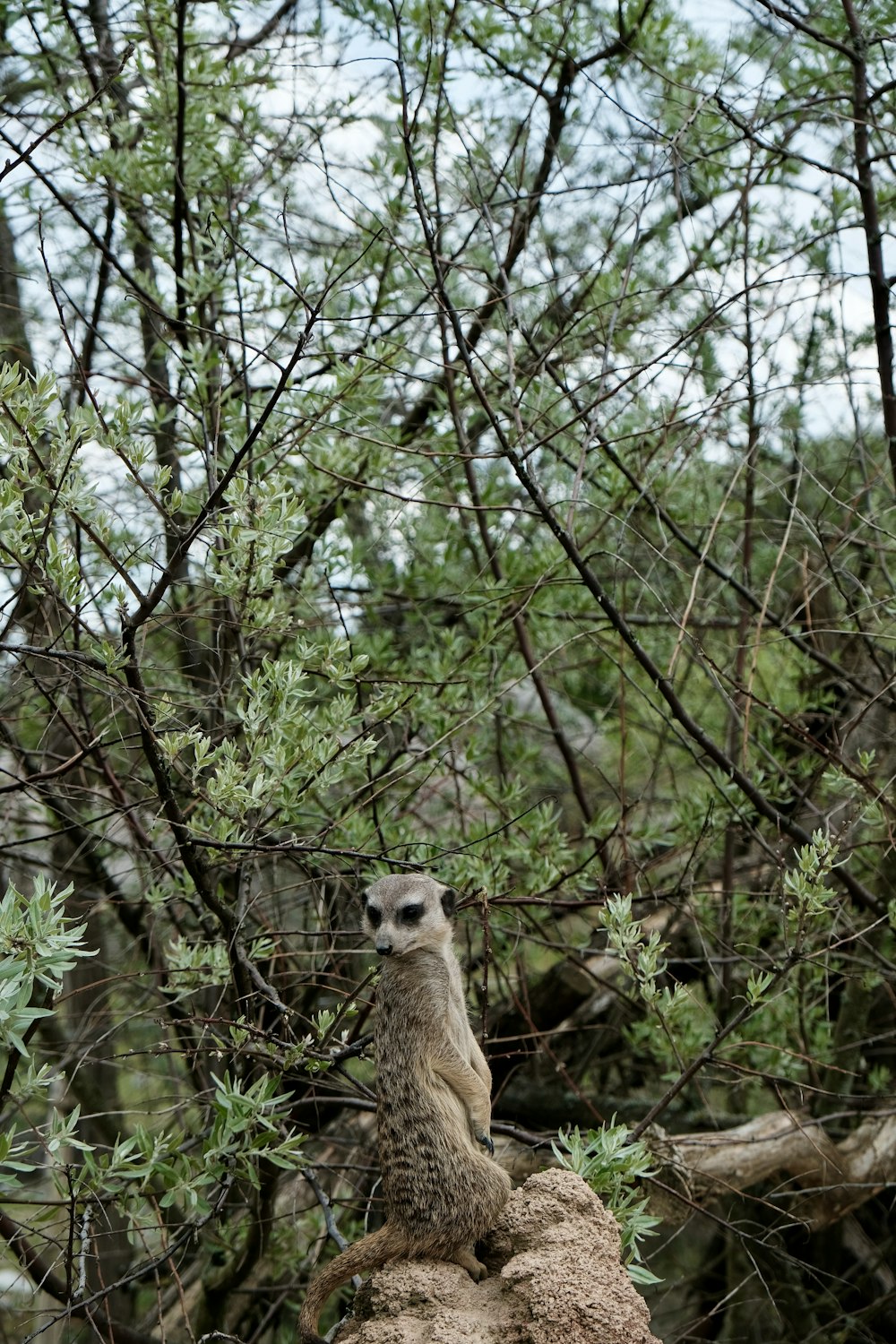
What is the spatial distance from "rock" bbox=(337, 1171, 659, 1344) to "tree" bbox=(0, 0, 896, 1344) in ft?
1.47

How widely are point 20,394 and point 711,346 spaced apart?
3.03 m

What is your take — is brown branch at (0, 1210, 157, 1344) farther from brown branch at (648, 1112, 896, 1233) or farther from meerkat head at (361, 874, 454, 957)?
A: brown branch at (648, 1112, 896, 1233)

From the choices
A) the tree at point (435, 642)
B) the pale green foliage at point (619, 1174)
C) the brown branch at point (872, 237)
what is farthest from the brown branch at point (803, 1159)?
the brown branch at point (872, 237)

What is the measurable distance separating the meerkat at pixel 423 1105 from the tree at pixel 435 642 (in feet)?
0.45

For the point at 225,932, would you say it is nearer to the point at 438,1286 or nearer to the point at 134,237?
the point at 438,1286

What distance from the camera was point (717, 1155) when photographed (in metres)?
3.77

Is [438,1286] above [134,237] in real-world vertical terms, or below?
below

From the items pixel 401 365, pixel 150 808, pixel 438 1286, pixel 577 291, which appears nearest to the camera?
pixel 438 1286

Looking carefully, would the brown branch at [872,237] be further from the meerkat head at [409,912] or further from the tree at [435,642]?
the meerkat head at [409,912]

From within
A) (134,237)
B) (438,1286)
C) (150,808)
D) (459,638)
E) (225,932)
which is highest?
(134,237)

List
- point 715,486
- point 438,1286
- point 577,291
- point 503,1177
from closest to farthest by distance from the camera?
1. point 438,1286
2. point 503,1177
3. point 577,291
4. point 715,486

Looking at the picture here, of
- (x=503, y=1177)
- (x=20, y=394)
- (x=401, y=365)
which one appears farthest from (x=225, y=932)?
(x=401, y=365)

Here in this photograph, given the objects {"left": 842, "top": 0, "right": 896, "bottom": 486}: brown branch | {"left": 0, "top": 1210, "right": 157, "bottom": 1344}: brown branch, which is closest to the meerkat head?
{"left": 0, "top": 1210, "right": 157, "bottom": 1344}: brown branch

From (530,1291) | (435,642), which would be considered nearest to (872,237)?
(435,642)
